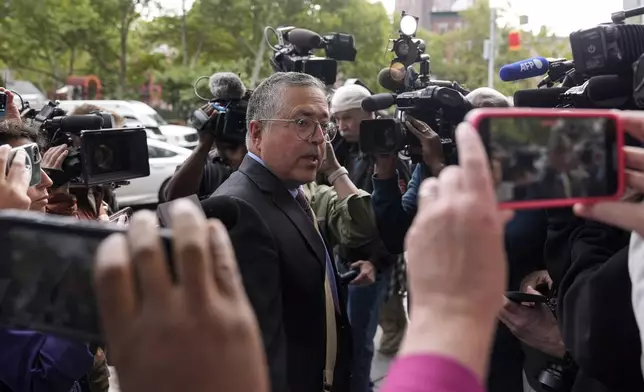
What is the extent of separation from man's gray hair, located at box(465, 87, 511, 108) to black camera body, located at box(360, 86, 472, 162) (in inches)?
18.1

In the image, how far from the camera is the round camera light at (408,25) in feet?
12.5

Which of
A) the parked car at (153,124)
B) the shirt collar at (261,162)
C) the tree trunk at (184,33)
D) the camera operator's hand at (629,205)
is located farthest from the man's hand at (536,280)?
the tree trunk at (184,33)

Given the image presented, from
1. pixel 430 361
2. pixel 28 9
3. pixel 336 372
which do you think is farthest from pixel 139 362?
pixel 28 9

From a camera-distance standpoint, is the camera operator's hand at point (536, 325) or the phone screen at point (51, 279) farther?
the camera operator's hand at point (536, 325)

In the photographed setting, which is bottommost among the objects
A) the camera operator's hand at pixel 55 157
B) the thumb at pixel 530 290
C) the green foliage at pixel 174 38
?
the thumb at pixel 530 290

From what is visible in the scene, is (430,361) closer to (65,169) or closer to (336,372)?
(336,372)

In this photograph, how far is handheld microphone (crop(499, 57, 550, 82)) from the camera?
8.87ft

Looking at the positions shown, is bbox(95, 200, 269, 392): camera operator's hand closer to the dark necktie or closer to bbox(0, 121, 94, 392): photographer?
bbox(0, 121, 94, 392): photographer

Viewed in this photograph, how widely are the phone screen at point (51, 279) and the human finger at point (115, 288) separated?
0.18 metres

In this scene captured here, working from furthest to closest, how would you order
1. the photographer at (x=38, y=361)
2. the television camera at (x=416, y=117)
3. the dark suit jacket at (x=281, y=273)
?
1. the television camera at (x=416, y=117)
2. the dark suit jacket at (x=281, y=273)
3. the photographer at (x=38, y=361)

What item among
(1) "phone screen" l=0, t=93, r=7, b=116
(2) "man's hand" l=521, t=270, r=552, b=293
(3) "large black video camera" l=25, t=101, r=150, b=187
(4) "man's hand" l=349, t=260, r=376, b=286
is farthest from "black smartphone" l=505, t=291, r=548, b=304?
(1) "phone screen" l=0, t=93, r=7, b=116

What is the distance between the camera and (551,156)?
0.97 meters

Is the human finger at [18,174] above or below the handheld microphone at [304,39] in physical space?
below

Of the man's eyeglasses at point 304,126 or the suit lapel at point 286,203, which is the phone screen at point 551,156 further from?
the man's eyeglasses at point 304,126
